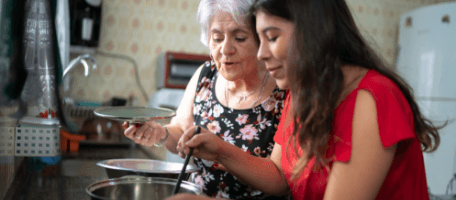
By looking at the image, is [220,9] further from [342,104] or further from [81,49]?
[81,49]

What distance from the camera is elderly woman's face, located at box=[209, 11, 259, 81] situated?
3.50 feet

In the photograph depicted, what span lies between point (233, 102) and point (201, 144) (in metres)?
0.33

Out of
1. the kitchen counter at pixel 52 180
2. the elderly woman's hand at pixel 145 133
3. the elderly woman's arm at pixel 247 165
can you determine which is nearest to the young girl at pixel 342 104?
the elderly woman's arm at pixel 247 165

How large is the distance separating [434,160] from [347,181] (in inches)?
96.8

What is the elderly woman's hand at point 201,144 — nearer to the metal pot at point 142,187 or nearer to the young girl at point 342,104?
the metal pot at point 142,187

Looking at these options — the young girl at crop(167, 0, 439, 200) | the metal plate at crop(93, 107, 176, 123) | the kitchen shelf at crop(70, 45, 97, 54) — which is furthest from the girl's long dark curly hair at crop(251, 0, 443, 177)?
the kitchen shelf at crop(70, 45, 97, 54)

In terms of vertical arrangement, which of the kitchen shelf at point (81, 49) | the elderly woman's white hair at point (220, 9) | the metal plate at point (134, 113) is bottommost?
the metal plate at point (134, 113)

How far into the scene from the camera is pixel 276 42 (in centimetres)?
74

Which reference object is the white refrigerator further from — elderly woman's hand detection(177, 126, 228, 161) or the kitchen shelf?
the kitchen shelf

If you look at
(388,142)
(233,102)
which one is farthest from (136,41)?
(388,142)

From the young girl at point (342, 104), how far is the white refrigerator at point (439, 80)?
2167 millimetres

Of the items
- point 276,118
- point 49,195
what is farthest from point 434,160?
point 49,195

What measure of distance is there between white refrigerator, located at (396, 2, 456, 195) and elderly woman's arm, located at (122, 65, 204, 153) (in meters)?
2.03

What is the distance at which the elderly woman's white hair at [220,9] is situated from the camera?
3.39 ft
